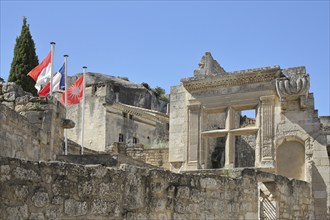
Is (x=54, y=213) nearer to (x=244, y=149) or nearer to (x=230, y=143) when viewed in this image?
(x=230, y=143)

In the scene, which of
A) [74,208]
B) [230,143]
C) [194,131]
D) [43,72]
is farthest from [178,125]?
[74,208]

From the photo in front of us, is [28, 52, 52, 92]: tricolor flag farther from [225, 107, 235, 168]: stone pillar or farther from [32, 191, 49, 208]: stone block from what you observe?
[32, 191, 49, 208]: stone block

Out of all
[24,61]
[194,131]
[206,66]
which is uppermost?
[24,61]

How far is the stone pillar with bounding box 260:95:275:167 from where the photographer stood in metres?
15.7

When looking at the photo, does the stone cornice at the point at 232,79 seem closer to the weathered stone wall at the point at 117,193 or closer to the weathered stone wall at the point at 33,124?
the weathered stone wall at the point at 33,124

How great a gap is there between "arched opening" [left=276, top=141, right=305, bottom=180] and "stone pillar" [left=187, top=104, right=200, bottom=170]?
8.32ft

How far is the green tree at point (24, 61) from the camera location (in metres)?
28.1

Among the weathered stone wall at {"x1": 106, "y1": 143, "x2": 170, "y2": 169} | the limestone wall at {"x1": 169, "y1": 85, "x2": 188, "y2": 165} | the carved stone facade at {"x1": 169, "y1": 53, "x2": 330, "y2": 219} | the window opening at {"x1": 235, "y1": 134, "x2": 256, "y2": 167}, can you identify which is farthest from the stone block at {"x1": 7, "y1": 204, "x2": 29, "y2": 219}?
the window opening at {"x1": 235, "y1": 134, "x2": 256, "y2": 167}

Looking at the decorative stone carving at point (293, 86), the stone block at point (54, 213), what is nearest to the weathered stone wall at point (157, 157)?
the decorative stone carving at point (293, 86)

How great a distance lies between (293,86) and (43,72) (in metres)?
7.05

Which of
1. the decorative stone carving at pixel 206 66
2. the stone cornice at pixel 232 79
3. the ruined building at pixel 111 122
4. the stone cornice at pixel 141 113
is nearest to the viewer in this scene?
the stone cornice at pixel 232 79

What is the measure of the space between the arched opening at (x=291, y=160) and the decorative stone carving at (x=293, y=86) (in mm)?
1072

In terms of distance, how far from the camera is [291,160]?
15453 millimetres

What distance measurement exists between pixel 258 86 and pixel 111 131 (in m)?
15.5
